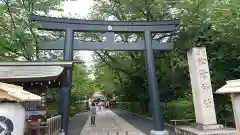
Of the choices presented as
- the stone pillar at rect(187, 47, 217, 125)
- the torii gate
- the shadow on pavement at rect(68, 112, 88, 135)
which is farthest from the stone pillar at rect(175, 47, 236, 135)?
the shadow on pavement at rect(68, 112, 88, 135)

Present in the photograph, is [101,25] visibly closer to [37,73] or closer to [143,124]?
A: [37,73]

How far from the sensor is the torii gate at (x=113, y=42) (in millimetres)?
13336

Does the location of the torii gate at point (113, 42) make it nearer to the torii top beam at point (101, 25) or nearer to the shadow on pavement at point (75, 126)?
the torii top beam at point (101, 25)

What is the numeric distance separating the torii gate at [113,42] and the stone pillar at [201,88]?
2002mm

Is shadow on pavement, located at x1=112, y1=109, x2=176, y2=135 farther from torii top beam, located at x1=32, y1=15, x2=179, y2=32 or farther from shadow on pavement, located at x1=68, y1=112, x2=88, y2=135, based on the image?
torii top beam, located at x1=32, y1=15, x2=179, y2=32

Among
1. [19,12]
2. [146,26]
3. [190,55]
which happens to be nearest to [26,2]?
[19,12]

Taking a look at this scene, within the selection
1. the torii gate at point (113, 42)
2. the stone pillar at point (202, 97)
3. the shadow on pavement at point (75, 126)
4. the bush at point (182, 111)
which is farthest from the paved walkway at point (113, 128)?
the stone pillar at point (202, 97)

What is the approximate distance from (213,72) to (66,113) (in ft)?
27.1

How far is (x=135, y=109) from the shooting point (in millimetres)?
30438

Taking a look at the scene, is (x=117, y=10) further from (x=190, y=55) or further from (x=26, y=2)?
(x=190, y=55)

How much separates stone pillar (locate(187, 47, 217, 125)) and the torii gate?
200 cm

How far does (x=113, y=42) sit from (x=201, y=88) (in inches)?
210

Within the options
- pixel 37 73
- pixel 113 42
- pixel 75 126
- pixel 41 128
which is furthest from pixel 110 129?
pixel 37 73

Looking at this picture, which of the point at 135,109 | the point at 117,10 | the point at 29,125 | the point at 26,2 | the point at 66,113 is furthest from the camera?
the point at 135,109
